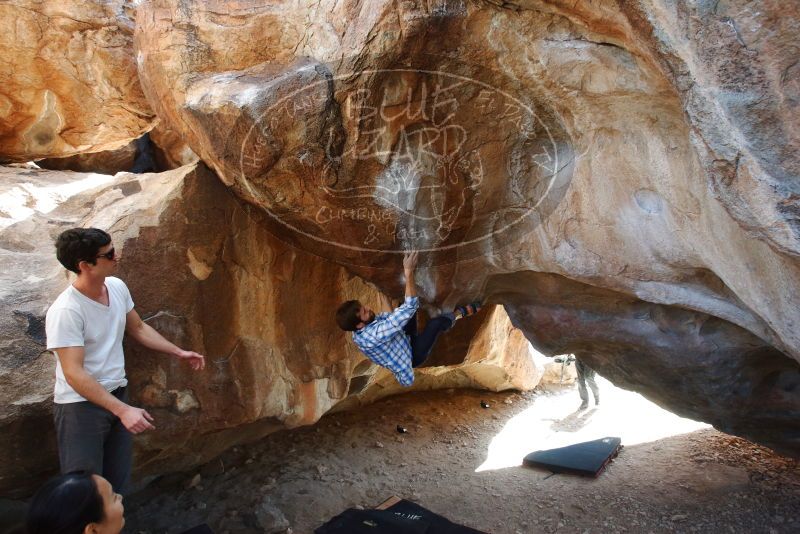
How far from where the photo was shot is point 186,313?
10.3 ft

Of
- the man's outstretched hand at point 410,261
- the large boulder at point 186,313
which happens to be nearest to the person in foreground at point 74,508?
the large boulder at point 186,313

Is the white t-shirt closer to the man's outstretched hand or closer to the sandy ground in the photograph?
the man's outstretched hand

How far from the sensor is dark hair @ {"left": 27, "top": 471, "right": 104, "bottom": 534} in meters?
1.38

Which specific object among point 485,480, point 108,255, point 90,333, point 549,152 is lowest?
point 485,480

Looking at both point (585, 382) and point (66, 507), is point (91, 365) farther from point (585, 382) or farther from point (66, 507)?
point (585, 382)

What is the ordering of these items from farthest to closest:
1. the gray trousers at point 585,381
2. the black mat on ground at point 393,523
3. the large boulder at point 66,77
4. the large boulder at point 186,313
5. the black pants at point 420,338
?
1. the gray trousers at point 585,381
2. the large boulder at point 66,77
3. the black pants at point 420,338
4. the black mat on ground at point 393,523
5. the large boulder at point 186,313

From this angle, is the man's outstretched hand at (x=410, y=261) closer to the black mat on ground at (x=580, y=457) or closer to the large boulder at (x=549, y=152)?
the large boulder at (x=549, y=152)

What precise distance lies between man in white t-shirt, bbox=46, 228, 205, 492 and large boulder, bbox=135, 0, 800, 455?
91 centimetres

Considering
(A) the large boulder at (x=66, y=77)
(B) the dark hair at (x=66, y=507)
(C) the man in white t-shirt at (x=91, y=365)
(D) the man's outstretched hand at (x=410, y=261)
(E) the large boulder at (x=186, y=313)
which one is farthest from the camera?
(A) the large boulder at (x=66, y=77)

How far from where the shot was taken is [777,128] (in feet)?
5.42

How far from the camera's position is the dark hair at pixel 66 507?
1.38 metres

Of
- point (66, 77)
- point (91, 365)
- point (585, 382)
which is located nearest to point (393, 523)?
point (91, 365)

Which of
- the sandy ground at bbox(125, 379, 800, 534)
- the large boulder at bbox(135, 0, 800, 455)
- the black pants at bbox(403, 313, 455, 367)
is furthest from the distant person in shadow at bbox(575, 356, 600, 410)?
the black pants at bbox(403, 313, 455, 367)

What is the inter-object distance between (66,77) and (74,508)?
13.4 feet
